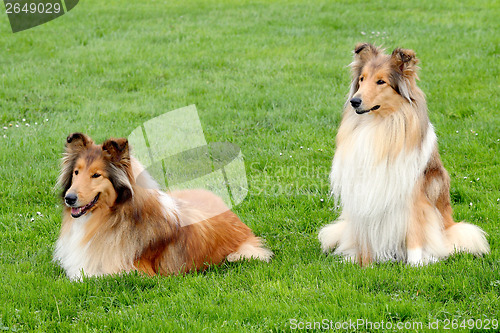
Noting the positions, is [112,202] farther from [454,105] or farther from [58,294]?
[454,105]

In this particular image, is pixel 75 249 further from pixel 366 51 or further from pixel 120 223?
pixel 366 51

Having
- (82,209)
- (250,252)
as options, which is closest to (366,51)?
(250,252)

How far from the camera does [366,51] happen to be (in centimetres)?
521

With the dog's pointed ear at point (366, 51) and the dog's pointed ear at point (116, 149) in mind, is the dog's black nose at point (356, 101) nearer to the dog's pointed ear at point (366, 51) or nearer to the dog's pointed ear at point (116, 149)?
the dog's pointed ear at point (366, 51)

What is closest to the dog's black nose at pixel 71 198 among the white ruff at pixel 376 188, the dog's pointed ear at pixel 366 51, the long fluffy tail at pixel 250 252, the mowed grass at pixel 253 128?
the mowed grass at pixel 253 128

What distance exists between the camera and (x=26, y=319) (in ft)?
15.0

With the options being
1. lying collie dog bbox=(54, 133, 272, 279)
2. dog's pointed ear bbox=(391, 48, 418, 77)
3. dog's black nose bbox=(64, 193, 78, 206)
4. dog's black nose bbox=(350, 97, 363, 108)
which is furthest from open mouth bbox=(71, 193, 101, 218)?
dog's pointed ear bbox=(391, 48, 418, 77)

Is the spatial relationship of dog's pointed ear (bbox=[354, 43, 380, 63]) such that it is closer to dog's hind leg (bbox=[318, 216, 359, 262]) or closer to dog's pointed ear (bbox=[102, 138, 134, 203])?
dog's hind leg (bbox=[318, 216, 359, 262])

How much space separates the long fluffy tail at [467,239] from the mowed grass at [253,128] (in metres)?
0.15

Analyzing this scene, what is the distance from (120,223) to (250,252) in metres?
1.34

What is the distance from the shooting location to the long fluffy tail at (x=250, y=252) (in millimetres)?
5648

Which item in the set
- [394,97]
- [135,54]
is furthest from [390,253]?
[135,54]

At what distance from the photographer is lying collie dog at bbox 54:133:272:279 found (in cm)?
487

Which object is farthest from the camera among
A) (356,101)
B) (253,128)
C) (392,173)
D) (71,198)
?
(253,128)
